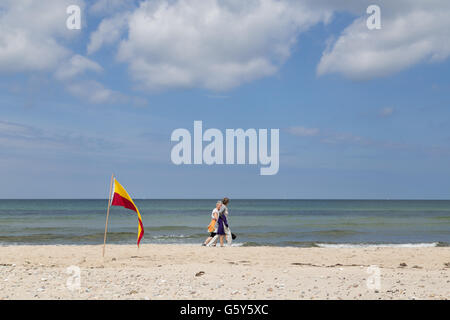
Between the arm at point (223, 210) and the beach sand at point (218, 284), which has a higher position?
the arm at point (223, 210)

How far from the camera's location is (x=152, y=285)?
795 cm

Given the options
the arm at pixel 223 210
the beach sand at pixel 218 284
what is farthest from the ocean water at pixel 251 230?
the beach sand at pixel 218 284

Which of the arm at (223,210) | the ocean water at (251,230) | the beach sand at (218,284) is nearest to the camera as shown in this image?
the beach sand at (218,284)

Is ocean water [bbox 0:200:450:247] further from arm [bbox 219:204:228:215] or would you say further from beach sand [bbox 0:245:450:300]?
beach sand [bbox 0:245:450:300]

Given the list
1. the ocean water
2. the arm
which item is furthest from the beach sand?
the ocean water

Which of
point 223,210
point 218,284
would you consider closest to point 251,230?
point 223,210

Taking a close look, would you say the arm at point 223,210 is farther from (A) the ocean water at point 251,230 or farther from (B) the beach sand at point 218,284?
(A) the ocean water at point 251,230

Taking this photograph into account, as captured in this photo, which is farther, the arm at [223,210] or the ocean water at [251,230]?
the ocean water at [251,230]

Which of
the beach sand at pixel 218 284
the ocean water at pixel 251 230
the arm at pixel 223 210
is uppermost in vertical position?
the arm at pixel 223 210

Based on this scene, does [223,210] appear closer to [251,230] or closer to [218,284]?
[218,284]

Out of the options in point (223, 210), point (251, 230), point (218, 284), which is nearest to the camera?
point (218, 284)
